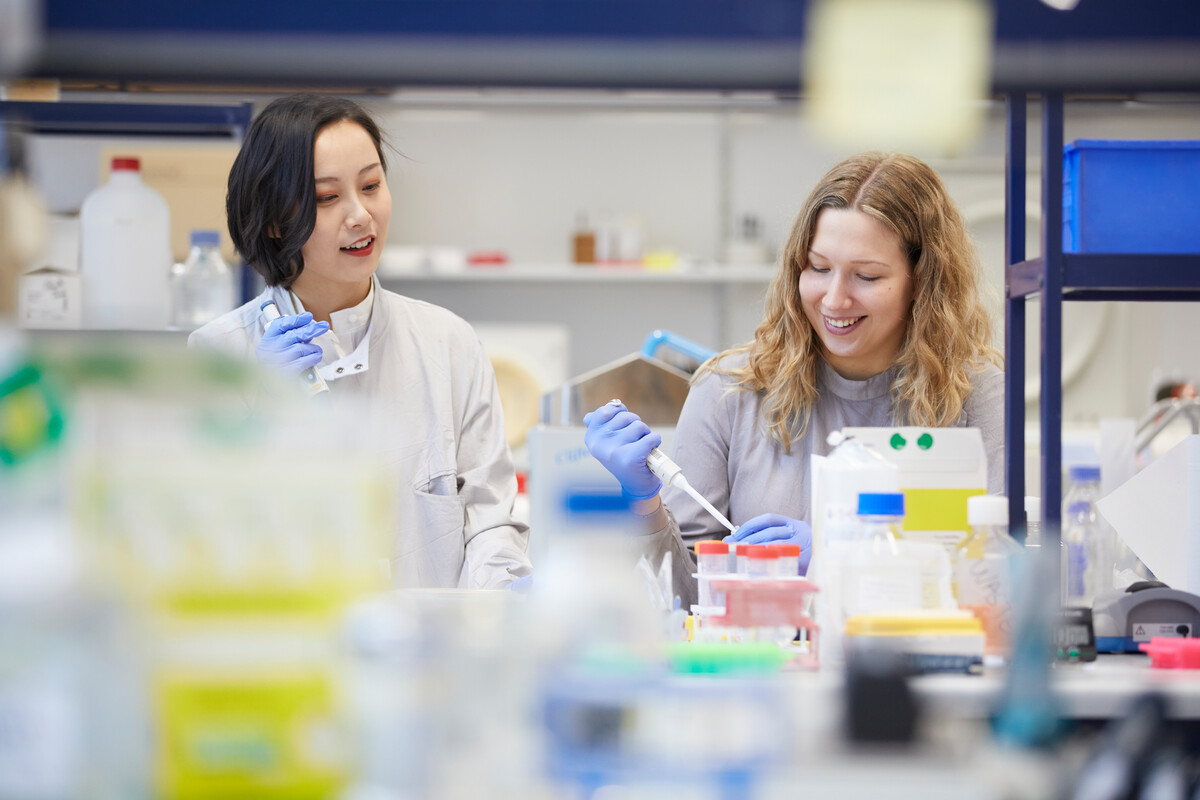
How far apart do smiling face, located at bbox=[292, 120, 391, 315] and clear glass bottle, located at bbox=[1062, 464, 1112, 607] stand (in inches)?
49.2

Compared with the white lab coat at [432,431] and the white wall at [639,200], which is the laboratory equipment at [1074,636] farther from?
the white wall at [639,200]

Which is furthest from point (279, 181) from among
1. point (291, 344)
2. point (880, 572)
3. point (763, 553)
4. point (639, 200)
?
point (639, 200)

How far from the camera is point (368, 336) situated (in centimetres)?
203

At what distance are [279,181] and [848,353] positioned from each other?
1009mm

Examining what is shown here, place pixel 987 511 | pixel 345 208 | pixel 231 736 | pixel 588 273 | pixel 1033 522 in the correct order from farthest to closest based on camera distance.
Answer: pixel 588 273, pixel 345 208, pixel 1033 522, pixel 987 511, pixel 231 736

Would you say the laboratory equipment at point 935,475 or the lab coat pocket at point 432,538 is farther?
the lab coat pocket at point 432,538

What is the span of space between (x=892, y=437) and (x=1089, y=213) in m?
0.37

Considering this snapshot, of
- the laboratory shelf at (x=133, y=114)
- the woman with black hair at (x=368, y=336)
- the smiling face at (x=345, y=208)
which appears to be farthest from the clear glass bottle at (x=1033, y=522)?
the laboratory shelf at (x=133, y=114)

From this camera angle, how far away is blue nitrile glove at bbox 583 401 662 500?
150 centimetres

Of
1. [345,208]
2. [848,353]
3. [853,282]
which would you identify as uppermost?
[345,208]

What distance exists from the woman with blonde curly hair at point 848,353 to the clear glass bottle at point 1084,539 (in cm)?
19

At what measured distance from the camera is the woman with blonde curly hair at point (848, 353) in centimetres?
177

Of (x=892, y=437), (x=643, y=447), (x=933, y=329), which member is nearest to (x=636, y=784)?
(x=892, y=437)

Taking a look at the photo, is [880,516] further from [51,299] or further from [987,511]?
[51,299]
